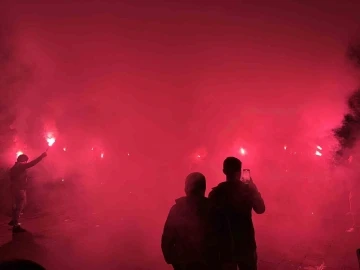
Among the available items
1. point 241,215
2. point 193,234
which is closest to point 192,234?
point 193,234

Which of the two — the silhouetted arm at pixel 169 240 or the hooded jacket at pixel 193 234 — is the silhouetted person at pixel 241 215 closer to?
the hooded jacket at pixel 193 234

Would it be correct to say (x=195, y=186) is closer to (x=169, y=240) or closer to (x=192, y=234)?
(x=192, y=234)

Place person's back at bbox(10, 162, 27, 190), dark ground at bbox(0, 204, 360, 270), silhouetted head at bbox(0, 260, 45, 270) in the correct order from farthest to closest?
person's back at bbox(10, 162, 27, 190) < dark ground at bbox(0, 204, 360, 270) < silhouetted head at bbox(0, 260, 45, 270)

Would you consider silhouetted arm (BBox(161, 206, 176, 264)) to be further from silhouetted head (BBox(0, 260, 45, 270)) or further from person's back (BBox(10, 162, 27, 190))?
person's back (BBox(10, 162, 27, 190))

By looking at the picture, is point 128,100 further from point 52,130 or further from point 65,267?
point 65,267

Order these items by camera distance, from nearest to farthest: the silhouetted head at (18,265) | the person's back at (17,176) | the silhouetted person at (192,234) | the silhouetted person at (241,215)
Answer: the silhouetted head at (18,265) < the silhouetted person at (192,234) < the silhouetted person at (241,215) < the person's back at (17,176)

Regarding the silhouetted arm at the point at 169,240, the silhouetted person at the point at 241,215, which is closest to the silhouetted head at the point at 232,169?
the silhouetted person at the point at 241,215

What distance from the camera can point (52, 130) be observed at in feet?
46.7

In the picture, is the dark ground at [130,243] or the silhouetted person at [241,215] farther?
the dark ground at [130,243]

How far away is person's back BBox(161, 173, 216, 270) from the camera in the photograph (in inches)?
101

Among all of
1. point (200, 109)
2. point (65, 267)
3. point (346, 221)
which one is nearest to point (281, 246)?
point (346, 221)

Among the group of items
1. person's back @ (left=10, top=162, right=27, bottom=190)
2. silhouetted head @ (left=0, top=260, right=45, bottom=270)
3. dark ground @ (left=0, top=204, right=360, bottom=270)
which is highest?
person's back @ (left=10, top=162, right=27, bottom=190)

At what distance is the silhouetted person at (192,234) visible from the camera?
2.56 m

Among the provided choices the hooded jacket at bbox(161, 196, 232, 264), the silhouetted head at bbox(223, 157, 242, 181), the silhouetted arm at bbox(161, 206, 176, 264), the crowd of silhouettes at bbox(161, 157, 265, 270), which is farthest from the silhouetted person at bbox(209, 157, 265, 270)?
the silhouetted arm at bbox(161, 206, 176, 264)
